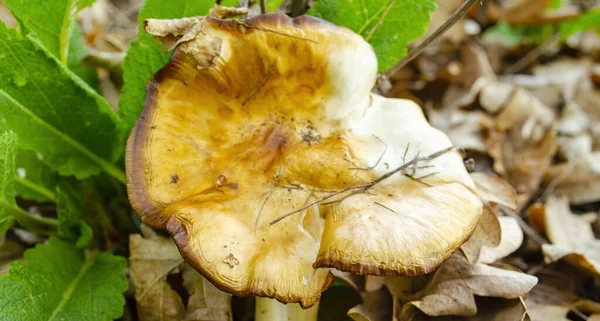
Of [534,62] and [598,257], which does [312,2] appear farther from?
[534,62]

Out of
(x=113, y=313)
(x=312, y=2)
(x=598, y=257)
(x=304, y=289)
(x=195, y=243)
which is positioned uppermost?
(x=312, y=2)

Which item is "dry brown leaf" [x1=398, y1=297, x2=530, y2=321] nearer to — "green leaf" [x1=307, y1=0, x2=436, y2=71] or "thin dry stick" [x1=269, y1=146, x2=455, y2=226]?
"thin dry stick" [x1=269, y1=146, x2=455, y2=226]

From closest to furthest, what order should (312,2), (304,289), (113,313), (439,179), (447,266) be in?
(304,289)
(439,179)
(113,313)
(447,266)
(312,2)

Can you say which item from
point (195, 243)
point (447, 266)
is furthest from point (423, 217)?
point (195, 243)

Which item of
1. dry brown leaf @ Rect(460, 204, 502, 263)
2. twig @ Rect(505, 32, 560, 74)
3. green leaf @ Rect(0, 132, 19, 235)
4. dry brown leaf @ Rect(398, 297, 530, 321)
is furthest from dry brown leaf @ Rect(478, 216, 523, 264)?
twig @ Rect(505, 32, 560, 74)

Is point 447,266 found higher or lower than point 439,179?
lower

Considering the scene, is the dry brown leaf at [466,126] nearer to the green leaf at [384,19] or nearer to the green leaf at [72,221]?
the green leaf at [384,19]
